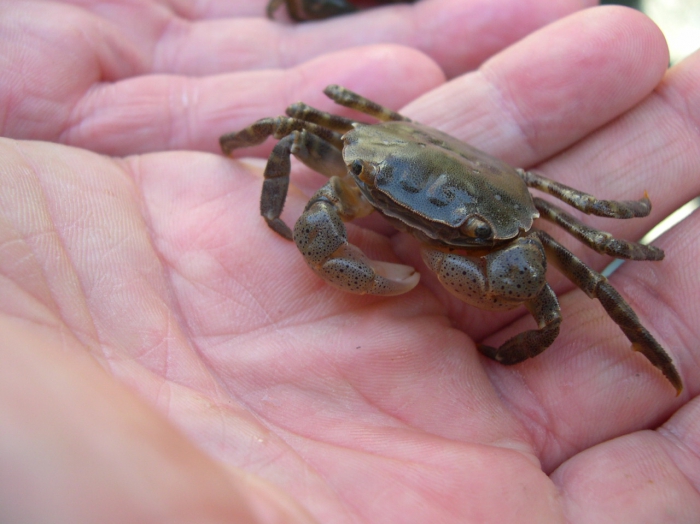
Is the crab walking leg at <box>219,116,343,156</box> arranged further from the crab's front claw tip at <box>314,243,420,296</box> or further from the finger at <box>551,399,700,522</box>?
the finger at <box>551,399,700,522</box>

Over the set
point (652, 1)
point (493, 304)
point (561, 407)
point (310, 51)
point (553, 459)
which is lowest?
point (553, 459)

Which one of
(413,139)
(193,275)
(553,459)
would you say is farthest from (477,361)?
(193,275)

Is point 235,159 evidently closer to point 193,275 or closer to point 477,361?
point 193,275

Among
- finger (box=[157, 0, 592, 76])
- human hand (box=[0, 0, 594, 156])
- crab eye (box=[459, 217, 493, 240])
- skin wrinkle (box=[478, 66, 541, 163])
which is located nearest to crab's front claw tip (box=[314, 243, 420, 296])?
crab eye (box=[459, 217, 493, 240])

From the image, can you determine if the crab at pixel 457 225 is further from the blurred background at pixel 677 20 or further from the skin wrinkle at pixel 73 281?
the blurred background at pixel 677 20

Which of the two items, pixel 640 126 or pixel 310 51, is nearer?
pixel 640 126

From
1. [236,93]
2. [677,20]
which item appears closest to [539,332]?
[236,93]
